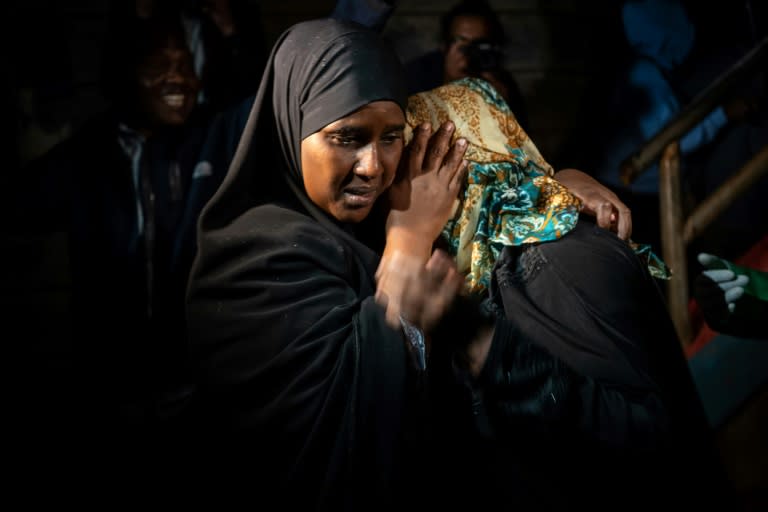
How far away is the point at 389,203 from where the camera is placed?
1630 mm

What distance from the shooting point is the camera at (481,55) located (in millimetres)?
3355

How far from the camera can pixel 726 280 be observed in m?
2.27

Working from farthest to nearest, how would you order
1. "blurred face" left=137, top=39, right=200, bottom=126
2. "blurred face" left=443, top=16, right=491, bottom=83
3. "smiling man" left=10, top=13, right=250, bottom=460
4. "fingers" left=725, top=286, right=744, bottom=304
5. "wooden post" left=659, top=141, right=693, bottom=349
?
"blurred face" left=443, top=16, right=491, bottom=83 < "wooden post" left=659, top=141, right=693, bottom=349 < "blurred face" left=137, top=39, right=200, bottom=126 < "smiling man" left=10, top=13, right=250, bottom=460 < "fingers" left=725, top=286, right=744, bottom=304

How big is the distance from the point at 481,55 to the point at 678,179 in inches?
39.6

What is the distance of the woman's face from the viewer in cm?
152

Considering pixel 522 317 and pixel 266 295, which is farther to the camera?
pixel 522 317

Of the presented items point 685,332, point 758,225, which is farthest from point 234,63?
point 758,225

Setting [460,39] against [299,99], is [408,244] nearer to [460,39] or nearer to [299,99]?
[299,99]

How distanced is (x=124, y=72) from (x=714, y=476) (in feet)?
8.34

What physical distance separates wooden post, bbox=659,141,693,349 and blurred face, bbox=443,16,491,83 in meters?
0.94

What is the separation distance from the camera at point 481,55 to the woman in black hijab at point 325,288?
1.83 m

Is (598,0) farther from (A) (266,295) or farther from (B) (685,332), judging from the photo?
(A) (266,295)

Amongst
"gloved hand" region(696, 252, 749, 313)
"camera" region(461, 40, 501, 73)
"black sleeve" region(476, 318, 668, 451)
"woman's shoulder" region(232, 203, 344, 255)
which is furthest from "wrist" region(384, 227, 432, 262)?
"camera" region(461, 40, 501, 73)

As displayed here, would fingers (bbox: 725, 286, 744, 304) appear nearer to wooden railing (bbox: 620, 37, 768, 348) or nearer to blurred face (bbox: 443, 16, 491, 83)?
wooden railing (bbox: 620, 37, 768, 348)
